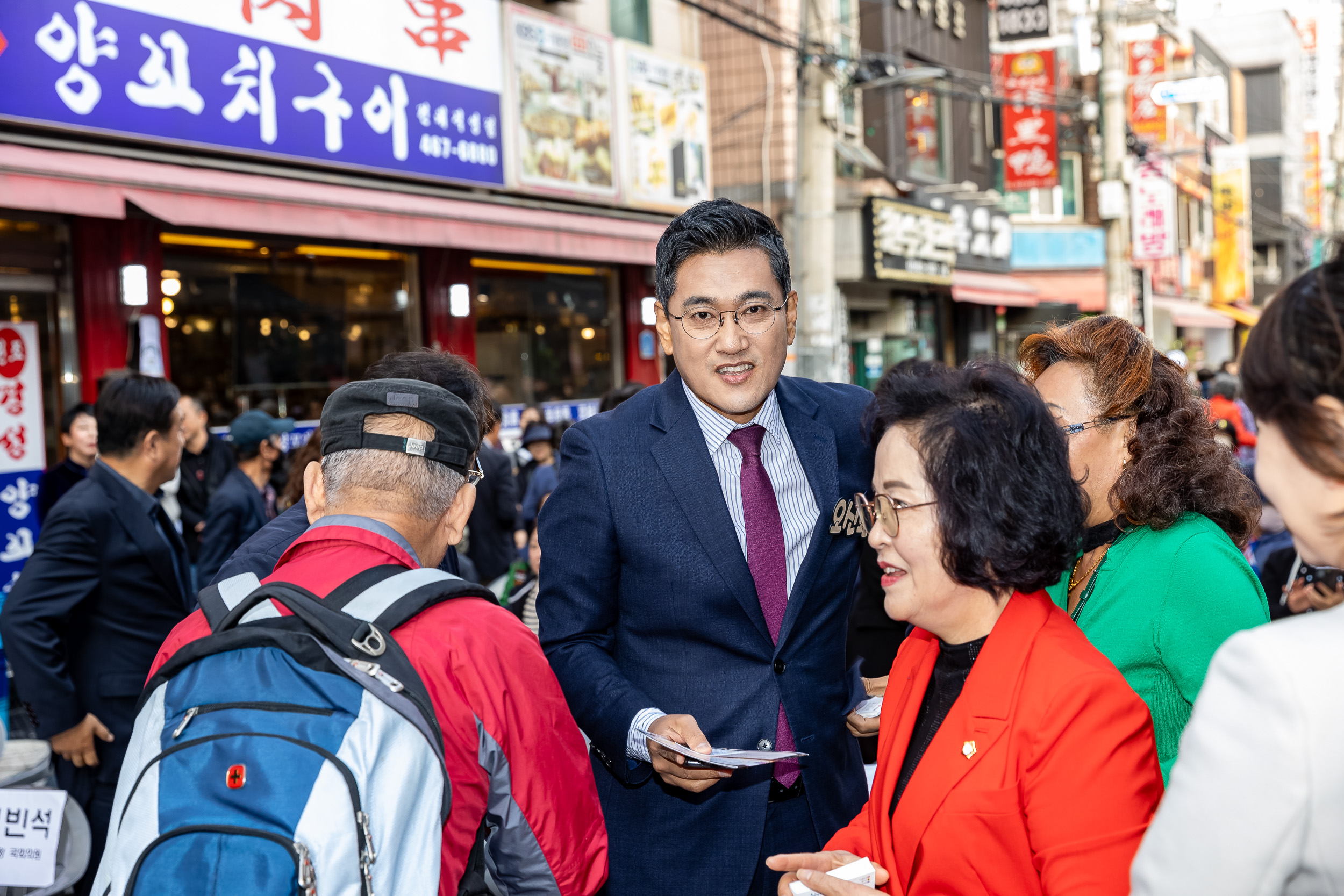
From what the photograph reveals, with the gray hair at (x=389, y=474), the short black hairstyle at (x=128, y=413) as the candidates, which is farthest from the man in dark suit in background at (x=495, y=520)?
the gray hair at (x=389, y=474)

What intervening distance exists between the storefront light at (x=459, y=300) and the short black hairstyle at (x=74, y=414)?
12.6 ft

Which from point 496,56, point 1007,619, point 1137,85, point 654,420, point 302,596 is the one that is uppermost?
point 1137,85

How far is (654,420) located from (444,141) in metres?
7.65

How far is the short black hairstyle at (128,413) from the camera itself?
4.03 meters

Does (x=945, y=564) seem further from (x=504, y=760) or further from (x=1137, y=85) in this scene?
(x=1137, y=85)

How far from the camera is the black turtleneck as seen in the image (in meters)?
1.92

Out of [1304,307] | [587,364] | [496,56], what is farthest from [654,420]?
[587,364]

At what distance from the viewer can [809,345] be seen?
9.58m

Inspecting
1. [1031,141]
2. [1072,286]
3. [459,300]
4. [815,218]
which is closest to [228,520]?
[459,300]

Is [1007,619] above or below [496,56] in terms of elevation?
below

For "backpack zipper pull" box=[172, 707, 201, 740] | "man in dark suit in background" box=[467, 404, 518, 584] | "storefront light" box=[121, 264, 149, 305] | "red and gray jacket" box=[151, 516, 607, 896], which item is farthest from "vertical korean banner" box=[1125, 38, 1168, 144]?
"backpack zipper pull" box=[172, 707, 201, 740]

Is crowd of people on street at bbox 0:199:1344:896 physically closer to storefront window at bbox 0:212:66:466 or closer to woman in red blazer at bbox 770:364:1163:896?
woman in red blazer at bbox 770:364:1163:896

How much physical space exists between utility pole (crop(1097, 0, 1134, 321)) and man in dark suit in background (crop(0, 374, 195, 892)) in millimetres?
15297

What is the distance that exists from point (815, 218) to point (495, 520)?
13.8 ft
